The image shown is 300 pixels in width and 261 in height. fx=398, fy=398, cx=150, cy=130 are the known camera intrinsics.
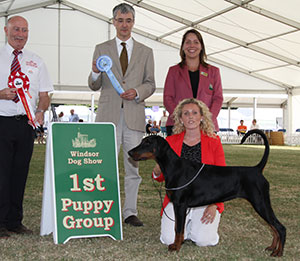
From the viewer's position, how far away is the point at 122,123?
11.3ft

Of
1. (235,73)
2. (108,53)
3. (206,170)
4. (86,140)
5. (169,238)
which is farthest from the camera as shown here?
(235,73)

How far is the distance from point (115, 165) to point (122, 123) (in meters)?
0.49

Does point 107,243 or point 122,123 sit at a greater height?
point 122,123

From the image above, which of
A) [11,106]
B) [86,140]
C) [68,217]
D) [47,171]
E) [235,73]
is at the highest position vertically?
[235,73]

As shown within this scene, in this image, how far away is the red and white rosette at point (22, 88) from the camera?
2.87 meters

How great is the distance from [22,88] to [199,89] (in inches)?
56.9

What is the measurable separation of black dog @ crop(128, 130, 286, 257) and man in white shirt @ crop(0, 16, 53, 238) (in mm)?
984

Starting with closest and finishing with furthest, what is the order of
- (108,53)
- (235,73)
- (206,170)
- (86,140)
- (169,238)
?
(206,170) < (169,238) < (86,140) < (108,53) < (235,73)

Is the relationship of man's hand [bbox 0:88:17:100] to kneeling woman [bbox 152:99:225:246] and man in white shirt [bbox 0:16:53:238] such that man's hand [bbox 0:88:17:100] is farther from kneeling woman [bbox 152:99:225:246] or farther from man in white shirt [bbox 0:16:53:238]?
kneeling woman [bbox 152:99:225:246]

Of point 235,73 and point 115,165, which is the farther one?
point 235,73

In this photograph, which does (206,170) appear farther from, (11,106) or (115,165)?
(11,106)

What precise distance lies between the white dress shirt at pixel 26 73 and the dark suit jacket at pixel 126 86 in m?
0.47

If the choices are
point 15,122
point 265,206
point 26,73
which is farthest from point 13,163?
point 265,206

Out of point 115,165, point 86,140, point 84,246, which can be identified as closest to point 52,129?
point 86,140
